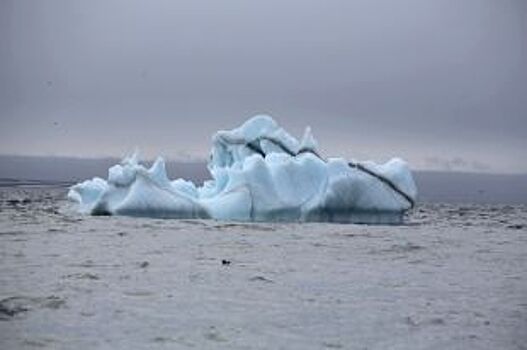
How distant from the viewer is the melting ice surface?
17781 millimetres

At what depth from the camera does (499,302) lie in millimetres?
7258

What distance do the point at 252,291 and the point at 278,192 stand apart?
11.4m

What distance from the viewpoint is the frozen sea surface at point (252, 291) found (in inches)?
219

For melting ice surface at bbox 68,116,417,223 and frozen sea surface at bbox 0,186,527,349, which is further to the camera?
melting ice surface at bbox 68,116,417,223

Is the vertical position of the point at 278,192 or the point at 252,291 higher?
the point at 278,192

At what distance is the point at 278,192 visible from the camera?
18.9 metres

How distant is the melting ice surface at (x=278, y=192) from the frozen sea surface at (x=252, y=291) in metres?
4.33

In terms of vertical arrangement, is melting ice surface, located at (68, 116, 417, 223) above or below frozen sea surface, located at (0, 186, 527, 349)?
above

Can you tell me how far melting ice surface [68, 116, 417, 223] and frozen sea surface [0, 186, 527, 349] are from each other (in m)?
4.33

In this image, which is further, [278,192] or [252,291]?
[278,192]

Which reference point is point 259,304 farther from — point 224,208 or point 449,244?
point 224,208

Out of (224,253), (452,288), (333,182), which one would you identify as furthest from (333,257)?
(333,182)

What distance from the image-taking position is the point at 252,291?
294 inches

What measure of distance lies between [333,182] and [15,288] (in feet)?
38.5
